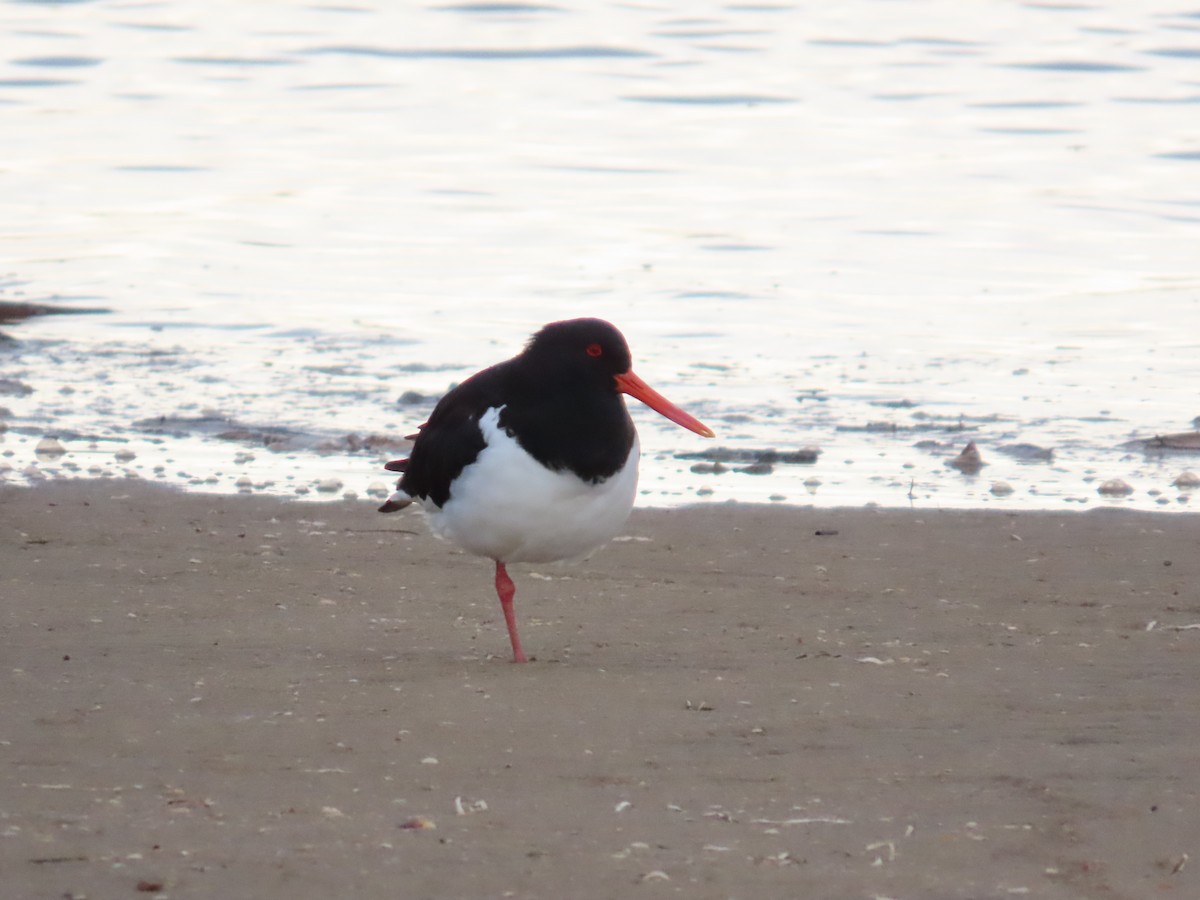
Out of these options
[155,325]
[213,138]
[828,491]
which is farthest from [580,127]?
[828,491]

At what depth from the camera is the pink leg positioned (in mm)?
5160

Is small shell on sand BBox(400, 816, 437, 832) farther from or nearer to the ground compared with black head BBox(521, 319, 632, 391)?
nearer to the ground

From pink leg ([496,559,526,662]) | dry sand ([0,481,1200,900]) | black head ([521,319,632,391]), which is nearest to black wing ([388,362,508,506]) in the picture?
black head ([521,319,632,391])

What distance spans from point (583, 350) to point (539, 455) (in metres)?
0.42

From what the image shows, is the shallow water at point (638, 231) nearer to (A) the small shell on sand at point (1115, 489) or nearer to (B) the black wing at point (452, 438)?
(A) the small shell on sand at point (1115, 489)

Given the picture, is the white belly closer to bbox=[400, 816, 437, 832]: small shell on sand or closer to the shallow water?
bbox=[400, 816, 437, 832]: small shell on sand

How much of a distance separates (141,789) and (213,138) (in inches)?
514

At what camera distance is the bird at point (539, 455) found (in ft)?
16.8

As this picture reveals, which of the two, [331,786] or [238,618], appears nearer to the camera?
[331,786]

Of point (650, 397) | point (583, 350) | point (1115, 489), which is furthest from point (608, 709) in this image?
point (1115, 489)

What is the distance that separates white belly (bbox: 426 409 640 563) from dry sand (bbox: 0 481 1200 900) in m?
0.31

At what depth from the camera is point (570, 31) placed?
68.1 feet

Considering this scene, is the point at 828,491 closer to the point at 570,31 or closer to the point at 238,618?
the point at 238,618

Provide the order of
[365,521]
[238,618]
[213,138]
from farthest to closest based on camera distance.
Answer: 1. [213,138]
2. [365,521]
3. [238,618]
